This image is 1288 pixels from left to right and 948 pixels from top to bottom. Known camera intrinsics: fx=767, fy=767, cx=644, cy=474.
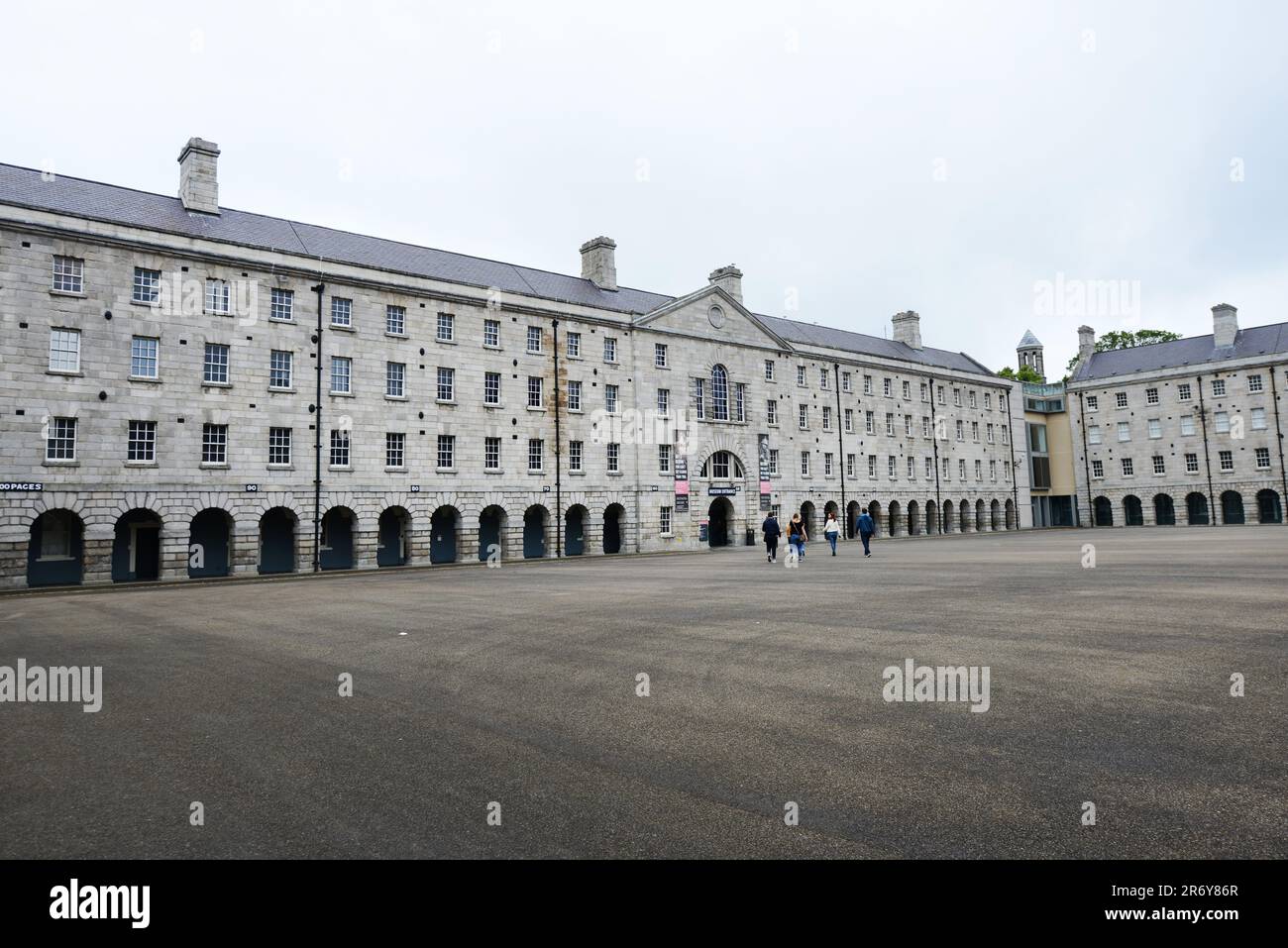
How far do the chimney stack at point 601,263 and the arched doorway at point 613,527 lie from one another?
48.2ft

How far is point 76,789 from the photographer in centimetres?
571

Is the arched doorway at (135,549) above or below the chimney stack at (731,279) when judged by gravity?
below

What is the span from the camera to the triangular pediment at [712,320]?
161 feet

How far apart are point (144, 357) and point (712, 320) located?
3285 centimetres

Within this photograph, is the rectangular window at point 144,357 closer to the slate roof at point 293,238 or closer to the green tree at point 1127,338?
the slate roof at point 293,238

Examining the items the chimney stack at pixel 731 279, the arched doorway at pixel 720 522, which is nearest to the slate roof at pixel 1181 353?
the chimney stack at pixel 731 279

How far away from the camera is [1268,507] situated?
216 feet

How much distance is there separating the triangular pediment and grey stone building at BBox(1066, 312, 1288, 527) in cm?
Result: 4063

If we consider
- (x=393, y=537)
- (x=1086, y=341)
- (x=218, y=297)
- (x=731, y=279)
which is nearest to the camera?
(x=218, y=297)

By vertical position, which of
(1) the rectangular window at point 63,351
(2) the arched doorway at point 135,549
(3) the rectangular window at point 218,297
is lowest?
(2) the arched doorway at point 135,549

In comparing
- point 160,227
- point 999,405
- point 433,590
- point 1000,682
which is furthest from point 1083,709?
point 999,405

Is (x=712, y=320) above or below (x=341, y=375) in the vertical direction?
above

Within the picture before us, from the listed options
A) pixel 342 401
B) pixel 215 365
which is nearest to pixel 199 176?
pixel 215 365

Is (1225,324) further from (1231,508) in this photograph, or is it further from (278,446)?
(278,446)
